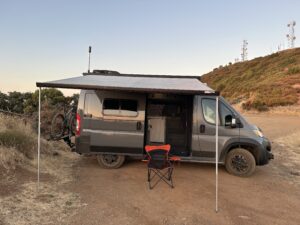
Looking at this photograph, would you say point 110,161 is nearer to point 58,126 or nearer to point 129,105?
point 129,105

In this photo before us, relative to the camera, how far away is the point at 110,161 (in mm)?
8055

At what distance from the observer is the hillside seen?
105 feet

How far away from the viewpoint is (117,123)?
25.2ft

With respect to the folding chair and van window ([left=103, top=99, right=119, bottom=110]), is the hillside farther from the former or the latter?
the folding chair

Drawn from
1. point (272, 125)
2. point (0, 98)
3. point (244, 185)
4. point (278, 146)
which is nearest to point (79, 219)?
point (244, 185)

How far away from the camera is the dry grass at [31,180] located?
494cm

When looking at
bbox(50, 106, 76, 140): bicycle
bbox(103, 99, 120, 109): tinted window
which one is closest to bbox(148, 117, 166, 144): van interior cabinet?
bbox(103, 99, 120, 109): tinted window

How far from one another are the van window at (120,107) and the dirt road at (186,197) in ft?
4.79

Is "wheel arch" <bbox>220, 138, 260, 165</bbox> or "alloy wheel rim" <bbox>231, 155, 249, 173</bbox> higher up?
"wheel arch" <bbox>220, 138, 260, 165</bbox>

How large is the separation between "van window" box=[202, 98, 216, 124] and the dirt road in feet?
4.62

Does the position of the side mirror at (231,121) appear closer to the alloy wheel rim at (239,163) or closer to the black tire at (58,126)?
the alloy wheel rim at (239,163)

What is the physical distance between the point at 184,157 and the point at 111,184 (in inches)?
77.6

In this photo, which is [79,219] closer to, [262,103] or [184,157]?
[184,157]

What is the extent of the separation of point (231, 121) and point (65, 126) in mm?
4517
